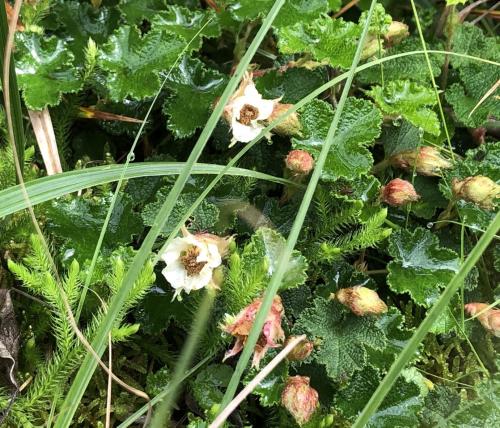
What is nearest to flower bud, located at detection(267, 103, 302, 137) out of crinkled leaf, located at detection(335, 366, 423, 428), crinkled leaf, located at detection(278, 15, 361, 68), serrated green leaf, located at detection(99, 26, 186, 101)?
crinkled leaf, located at detection(278, 15, 361, 68)

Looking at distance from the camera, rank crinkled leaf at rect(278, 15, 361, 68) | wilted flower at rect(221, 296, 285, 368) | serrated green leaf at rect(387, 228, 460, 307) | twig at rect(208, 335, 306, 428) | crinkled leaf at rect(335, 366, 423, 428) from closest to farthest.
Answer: twig at rect(208, 335, 306, 428), wilted flower at rect(221, 296, 285, 368), crinkled leaf at rect(335, 366, 423, 428), serrated green leaf at rect(387, 228, 460, 307), crinkled leaf at rect(278, 15, 361, 68)

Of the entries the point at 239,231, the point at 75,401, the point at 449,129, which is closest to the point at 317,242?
the point at 239,231

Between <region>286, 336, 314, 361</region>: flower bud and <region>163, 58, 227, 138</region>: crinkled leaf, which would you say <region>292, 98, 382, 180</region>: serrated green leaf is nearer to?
<region>163, 58, 227, 138</region>: crinkled leaf

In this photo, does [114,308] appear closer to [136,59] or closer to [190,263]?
[190,263]

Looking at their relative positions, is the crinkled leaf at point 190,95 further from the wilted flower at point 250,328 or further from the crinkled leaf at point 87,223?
the wilted flower at point 250,328

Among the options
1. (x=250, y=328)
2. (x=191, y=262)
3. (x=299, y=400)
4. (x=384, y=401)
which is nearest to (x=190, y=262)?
(x=191, y=262)
